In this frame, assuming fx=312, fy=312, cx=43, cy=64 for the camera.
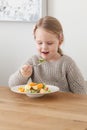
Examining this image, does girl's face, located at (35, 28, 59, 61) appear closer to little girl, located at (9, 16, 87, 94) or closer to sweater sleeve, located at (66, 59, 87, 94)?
little girl, located at (9, 16, 87, 94)

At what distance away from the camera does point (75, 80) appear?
1.77 metres

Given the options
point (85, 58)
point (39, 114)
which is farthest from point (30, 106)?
point (85, 58)

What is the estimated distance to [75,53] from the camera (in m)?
2.63

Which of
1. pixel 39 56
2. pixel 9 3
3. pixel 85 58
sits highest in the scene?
pixel 9 3

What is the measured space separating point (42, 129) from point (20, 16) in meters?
1.89

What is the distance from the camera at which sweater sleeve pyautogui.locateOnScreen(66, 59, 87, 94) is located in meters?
1.75

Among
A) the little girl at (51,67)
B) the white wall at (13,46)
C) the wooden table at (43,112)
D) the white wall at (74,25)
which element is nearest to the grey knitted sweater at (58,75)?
the little girl at (51,67)

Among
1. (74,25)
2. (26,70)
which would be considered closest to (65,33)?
(74,25)

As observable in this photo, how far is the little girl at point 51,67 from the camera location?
5.76 feet

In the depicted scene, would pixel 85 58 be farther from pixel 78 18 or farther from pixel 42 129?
pixel 42 129

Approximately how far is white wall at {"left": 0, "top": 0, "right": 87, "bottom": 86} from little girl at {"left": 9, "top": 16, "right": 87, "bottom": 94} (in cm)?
72

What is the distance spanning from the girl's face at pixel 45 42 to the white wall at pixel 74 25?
0.79m

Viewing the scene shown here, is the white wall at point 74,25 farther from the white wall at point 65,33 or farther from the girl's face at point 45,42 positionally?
the girl's face at point 45,42

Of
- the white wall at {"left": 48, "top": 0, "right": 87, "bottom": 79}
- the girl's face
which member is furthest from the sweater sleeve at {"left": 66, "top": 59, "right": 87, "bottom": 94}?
the white wall at {"left": 48, "top": 0, "right": 87, "bottom": 79}
